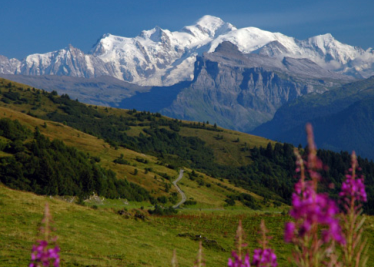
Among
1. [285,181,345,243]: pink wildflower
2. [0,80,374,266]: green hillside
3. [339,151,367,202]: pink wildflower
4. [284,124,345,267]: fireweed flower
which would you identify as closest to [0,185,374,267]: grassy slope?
[0,80,374,266]: green hillside

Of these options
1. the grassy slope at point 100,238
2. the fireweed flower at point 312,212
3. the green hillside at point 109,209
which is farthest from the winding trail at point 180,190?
the fireweed flower at point 312,212

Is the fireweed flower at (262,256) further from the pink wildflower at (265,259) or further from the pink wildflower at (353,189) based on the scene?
the pink wildflower at (353,189)

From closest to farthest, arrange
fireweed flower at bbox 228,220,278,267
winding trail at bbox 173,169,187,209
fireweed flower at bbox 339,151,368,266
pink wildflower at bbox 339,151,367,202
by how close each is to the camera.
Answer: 1. fireweed flower at bbox 228,220,278,267
2. fireweed flower at bbox 339,151,368,266
3. pink wildflower at bbox 339,151,367,202
4. winding trail at bbox 173,169,187,209

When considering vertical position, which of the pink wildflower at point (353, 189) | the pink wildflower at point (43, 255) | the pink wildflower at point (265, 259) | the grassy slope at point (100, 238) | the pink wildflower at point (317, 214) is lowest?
the grassy slope at point (100, 238)

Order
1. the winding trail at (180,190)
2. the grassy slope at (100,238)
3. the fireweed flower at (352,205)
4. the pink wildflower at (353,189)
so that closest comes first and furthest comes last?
the fireweed flower at (352,205), the pink wildflower at (353,189), the grassy slope at (100,238), the winding trail at (180,190)

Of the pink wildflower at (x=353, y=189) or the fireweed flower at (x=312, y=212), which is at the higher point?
the pink wildflower at (x=353, y=189)

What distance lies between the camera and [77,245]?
32.6m

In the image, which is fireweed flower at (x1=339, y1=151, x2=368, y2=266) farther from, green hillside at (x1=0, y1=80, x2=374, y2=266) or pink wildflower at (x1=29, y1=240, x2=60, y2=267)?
pink wildflower at (x1=29, y1=240, x2=60, y2=267)

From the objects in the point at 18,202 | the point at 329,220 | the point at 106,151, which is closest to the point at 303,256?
the point at 329,220

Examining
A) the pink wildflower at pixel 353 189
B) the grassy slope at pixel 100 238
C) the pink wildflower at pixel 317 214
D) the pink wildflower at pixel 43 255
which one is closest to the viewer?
the pink wildflower at pixel 317 214

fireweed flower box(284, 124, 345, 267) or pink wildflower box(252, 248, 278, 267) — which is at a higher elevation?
fireweed flower box(284, 124, 345, 267)

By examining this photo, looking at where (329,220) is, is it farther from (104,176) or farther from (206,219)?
(104,176)

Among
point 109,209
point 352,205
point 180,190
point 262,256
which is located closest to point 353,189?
point 352,205

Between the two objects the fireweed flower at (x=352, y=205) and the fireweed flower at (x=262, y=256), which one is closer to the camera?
the fireweed flower at (x=262, y=256)
